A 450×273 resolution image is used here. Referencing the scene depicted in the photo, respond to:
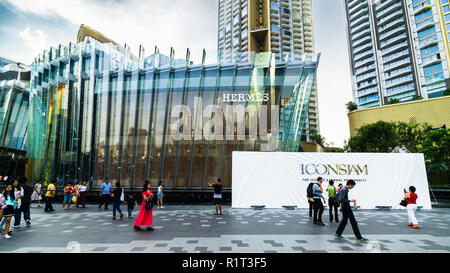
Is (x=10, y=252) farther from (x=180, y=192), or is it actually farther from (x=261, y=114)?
(x=261, y=114)

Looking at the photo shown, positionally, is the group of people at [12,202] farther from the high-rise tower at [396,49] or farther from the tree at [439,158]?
the high-rise tower at [396,49]

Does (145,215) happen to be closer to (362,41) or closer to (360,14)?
(362,41)

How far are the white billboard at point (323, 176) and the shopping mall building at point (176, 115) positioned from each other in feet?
16.9

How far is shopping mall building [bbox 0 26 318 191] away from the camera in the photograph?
18547 millimetres

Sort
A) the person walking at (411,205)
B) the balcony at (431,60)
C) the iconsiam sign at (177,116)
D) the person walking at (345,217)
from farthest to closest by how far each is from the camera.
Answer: the balcony at (431,60), the iconsiam sign at (177,116), the person walking at (411,205), the person walking at (345,217)

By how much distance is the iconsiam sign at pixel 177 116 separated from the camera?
18547mm

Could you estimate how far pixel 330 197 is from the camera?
9.46 meters

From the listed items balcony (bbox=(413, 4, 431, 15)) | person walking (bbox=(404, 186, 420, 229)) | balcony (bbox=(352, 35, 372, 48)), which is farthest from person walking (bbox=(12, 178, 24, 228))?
balcony (bbox=(352, 35, 372, 48))

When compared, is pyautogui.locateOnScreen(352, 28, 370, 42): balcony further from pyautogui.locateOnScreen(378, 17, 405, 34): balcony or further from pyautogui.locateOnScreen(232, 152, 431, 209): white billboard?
pyautogui.locateOnScreen(232, 152, 431, 209): white billboard

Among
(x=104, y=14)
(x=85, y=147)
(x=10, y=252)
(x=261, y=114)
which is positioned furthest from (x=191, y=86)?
(x=10, y=252)

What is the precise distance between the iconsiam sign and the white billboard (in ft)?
16.9

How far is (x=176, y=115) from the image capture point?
19.0 m

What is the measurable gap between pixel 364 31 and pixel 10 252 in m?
88.3

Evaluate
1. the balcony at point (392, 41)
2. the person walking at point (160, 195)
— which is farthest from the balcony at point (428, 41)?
the person walking at point (160, 195)
